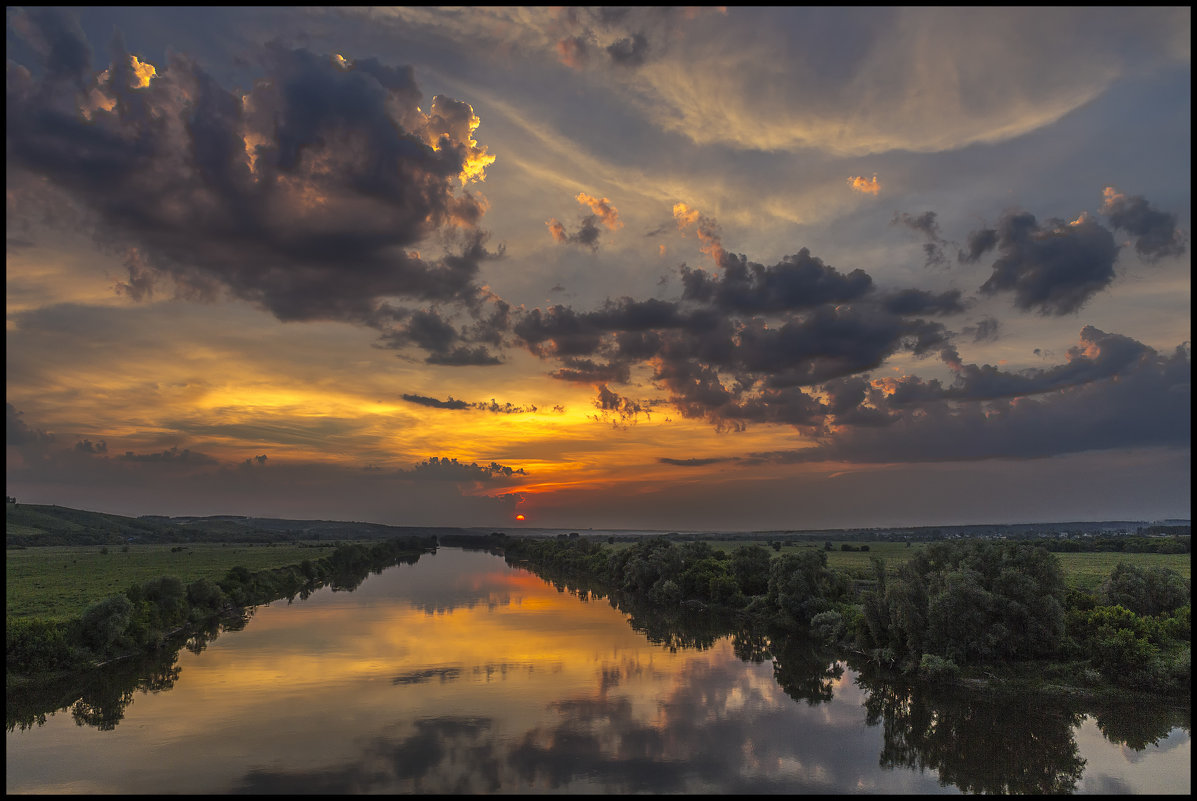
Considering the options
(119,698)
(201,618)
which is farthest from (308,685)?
(201,618)

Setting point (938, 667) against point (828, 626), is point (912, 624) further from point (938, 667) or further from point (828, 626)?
point (828, 626)

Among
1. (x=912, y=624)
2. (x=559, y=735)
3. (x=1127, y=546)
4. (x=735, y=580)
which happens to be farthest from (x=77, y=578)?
(x=1127, y=546)

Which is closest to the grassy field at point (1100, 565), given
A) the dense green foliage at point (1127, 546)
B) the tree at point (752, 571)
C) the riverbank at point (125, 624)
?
the dense green foliage at point (1127, 546)

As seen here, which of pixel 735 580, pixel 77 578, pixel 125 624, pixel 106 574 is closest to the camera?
pixel 125 624

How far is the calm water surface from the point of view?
28.6m

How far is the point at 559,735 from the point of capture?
112 feet

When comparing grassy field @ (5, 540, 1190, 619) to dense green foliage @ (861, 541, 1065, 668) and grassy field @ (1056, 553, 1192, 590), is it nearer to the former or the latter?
grassy field @ (1056, 553, 1192, 590)

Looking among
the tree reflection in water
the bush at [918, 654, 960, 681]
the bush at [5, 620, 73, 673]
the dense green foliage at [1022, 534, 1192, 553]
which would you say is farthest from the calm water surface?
the dense green foliage at [1022, 534, 1192, 553]

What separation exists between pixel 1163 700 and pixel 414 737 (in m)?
43.5

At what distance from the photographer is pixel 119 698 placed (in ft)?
133

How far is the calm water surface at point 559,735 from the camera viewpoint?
28562 mm

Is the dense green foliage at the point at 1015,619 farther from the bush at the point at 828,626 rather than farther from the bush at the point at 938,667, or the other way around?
the bush at the point at 828,626

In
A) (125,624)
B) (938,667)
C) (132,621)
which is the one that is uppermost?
(125,624)

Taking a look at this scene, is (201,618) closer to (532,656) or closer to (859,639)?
(532,656)
